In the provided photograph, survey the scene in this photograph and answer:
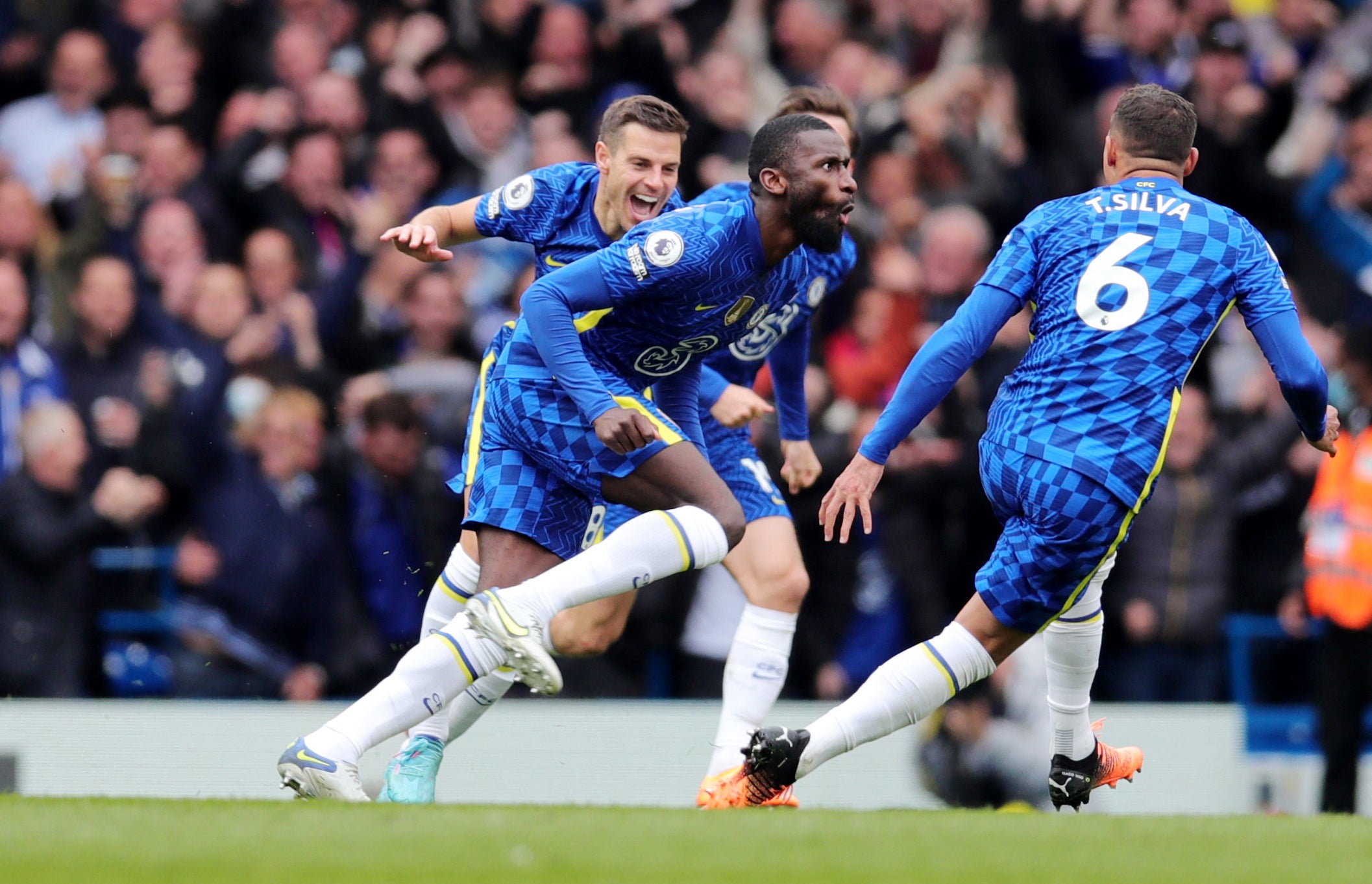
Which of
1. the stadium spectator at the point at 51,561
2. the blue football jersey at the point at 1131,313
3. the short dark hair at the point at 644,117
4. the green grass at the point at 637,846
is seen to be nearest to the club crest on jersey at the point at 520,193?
the short dark hair at the point at 644,117

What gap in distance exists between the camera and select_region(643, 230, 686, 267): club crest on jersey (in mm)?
4797

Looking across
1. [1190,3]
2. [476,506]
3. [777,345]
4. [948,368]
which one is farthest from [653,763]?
[1190,3]

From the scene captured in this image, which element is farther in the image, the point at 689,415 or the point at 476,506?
the point at 689,415

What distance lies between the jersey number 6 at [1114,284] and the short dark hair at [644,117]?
4.96ft

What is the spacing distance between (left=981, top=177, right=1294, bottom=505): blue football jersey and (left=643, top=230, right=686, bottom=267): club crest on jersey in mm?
947

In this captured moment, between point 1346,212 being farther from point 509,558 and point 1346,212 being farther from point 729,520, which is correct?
point 509,558

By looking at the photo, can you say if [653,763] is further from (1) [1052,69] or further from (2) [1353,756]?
(1) [1052,69]

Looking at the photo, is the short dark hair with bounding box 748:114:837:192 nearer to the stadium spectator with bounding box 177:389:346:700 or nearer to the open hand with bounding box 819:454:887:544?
the open hand with bounding box 819:454:887:544

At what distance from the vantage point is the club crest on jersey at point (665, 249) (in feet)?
15.7

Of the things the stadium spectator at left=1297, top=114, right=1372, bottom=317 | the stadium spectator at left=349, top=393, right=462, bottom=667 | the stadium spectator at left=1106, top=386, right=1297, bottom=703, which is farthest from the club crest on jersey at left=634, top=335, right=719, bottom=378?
the stadium spectator at left=1297, top=114, right=1372, bottom=317

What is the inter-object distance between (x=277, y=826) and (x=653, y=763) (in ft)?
12.8

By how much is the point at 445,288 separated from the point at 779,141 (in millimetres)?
3860

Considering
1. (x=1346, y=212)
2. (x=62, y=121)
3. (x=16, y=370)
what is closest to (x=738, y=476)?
(x=16, y=370)

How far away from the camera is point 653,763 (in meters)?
7.68
